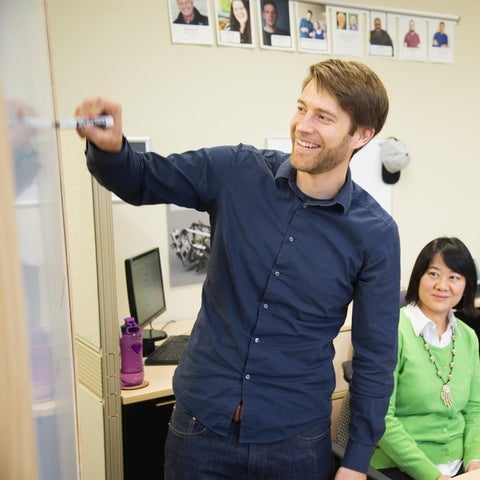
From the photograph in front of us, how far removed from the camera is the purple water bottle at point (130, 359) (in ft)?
6.16

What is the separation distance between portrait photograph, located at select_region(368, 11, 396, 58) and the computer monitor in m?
1.72

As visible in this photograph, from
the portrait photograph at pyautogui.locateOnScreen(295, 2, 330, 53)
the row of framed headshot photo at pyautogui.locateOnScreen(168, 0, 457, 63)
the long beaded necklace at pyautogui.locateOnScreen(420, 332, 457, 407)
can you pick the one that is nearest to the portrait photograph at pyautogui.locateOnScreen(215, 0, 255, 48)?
the row of framed headshot photo at pyautogui.locateOnScreen(168, 0, 457, 63)

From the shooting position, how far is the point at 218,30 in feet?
8.49

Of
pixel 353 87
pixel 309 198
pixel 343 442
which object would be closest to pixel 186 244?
pixel 343 442

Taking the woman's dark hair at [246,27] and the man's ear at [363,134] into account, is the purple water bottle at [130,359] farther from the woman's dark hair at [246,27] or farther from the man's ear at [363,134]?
the woman's dark hair at [246,27]

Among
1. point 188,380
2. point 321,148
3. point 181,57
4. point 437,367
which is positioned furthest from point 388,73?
point 188,380

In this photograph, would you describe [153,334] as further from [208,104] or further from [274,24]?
[274,24]

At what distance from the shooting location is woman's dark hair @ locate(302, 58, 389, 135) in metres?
1.19

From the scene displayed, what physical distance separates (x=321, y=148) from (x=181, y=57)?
1.56 meters

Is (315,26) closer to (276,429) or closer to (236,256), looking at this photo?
(236,256)

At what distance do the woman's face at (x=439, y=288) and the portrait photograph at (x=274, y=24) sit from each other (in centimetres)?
149

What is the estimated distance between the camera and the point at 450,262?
1.82 meters

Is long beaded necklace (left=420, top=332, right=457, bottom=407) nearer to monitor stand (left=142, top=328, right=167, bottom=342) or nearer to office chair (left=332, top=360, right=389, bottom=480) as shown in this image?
office chair (left=332, top=360, right=389, bottom=480)

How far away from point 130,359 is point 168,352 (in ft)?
0.95
